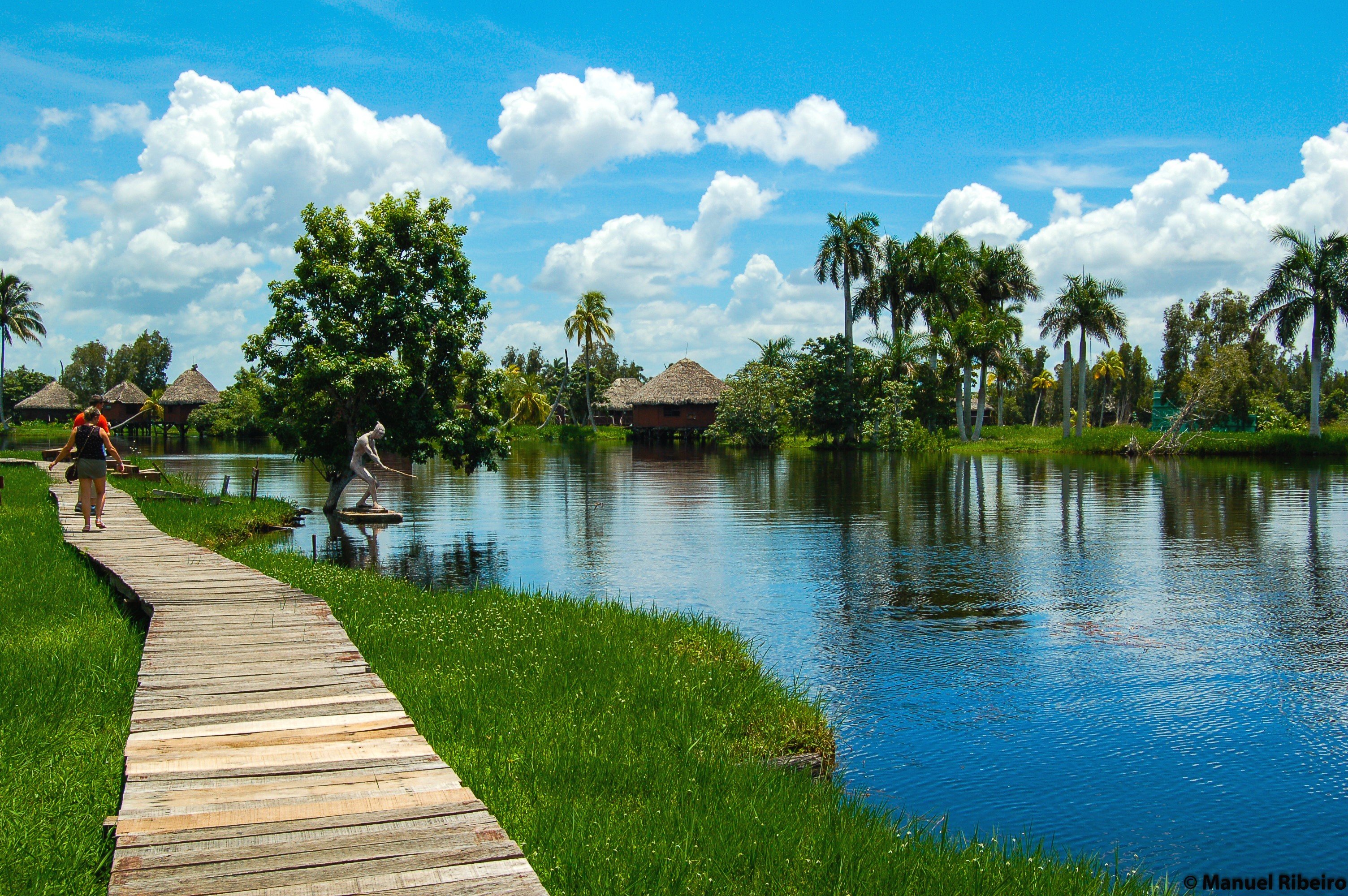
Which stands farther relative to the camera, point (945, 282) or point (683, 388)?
point (683, 388)

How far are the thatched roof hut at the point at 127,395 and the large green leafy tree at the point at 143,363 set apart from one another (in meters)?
18.2

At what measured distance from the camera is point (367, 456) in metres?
24.8

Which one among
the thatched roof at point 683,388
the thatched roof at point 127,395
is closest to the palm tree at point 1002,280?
the thatched roof at point 683,388

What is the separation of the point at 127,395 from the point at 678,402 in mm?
54866

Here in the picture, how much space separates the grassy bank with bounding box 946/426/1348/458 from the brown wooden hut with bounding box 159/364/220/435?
231 ft

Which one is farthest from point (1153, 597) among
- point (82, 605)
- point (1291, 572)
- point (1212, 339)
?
point (1212, 339)

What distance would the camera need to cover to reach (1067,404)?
6594 cm

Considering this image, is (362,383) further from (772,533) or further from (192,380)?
(192,380)

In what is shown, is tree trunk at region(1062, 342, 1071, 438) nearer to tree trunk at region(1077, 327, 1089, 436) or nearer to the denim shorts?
tree trunk at region(1077, 327, 1089, 436)

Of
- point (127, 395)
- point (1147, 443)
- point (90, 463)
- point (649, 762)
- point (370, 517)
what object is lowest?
point (649, 762)

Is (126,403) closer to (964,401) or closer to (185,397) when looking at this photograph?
(185,397)

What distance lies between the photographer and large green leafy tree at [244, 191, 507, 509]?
81.4 feet

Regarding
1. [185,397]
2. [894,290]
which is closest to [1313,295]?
[894,290]

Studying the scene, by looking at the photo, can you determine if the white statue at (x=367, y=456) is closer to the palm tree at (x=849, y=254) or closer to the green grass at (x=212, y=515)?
the green grass at (x=212, y=515)
